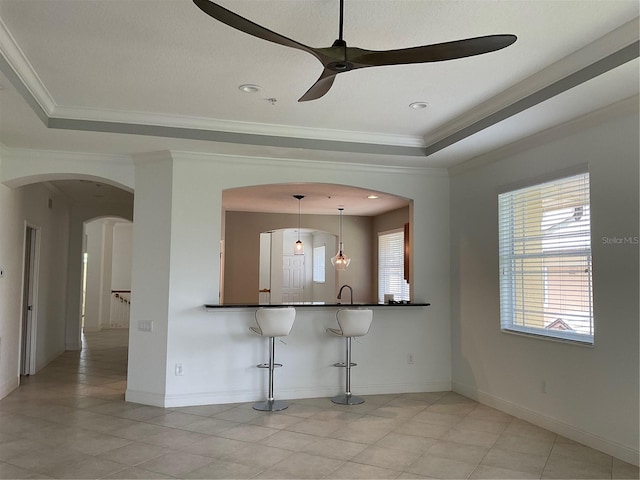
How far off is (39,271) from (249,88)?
4.69 meters

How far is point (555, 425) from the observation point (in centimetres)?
439

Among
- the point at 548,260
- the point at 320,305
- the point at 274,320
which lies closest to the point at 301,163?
the point at 320,305

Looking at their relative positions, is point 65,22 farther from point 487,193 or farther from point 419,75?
point 487,193

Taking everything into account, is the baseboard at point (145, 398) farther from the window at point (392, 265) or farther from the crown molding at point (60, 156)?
the window at point (392, 265)

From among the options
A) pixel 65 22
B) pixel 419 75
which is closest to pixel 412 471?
pixel 419 75

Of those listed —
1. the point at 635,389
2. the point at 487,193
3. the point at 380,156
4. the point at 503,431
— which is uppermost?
the point at 380,156

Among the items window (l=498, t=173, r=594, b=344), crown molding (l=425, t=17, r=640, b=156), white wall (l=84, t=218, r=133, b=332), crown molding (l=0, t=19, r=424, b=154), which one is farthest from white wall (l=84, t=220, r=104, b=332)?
→ window (l=498, t=173, r=594, b=344)

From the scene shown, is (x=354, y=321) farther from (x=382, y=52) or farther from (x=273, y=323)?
(x=382, y=52)

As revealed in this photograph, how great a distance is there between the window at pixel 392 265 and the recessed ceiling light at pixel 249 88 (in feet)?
19.9

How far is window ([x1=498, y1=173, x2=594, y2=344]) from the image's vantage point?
4.17m

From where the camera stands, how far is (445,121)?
15.9ft

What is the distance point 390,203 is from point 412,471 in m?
6.24

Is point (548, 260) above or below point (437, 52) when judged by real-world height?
below

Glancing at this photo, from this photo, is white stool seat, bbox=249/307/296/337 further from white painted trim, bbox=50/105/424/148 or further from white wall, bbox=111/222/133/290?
white wall, bbox=111/222/133/290
